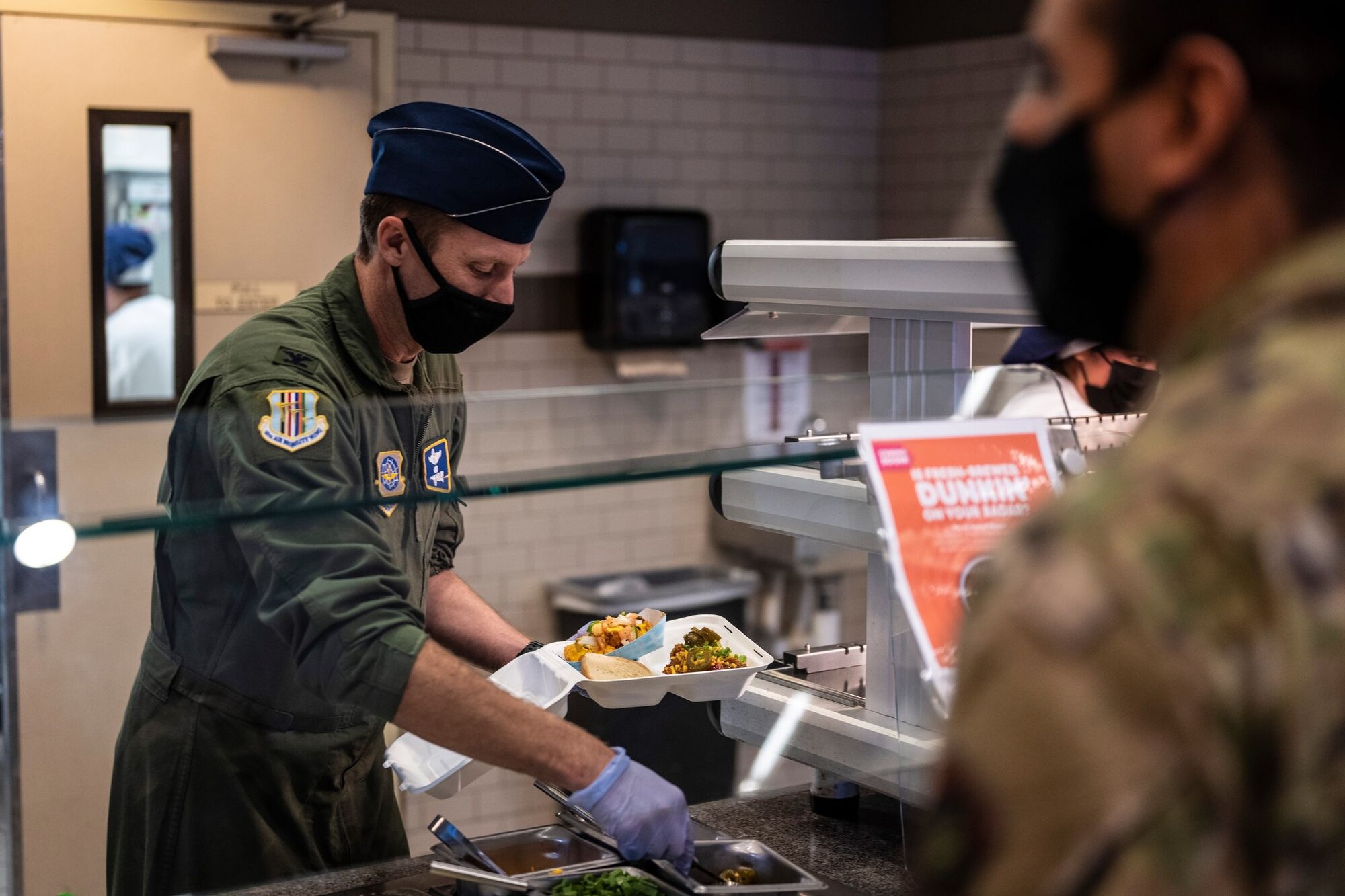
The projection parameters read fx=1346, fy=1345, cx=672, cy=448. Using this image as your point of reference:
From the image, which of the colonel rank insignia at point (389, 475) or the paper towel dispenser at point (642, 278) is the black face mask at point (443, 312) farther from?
the paper towel dispenser at point (642, 278)

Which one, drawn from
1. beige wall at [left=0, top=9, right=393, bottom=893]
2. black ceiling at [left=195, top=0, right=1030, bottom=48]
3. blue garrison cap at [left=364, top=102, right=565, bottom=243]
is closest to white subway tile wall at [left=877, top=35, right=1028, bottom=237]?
black ceiling at [left=195, top=0, right=1030, bottom=48]

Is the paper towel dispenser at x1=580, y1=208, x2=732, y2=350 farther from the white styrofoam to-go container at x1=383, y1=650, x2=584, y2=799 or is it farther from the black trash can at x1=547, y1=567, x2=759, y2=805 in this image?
the white styrofoam to-go container at x1=383, y1=650, x2=584, y2=799

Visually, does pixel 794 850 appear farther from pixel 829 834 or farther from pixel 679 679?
pixel 679 679

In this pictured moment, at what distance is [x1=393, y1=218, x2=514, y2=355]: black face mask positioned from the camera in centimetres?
207

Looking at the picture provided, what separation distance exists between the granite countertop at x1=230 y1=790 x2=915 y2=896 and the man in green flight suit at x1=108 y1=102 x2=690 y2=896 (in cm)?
6

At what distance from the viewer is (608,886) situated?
139cm

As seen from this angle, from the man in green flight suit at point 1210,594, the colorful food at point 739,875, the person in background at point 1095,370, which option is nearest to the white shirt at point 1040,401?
the colorful food at point 739,875

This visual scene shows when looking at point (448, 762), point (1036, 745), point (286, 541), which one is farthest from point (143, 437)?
point (1036, 745)

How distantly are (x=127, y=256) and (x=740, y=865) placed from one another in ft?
10.5

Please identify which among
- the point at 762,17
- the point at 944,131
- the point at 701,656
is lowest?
the point at 701,656

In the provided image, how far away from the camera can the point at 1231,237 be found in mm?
→ 634

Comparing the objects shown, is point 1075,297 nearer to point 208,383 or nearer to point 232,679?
point 232,679

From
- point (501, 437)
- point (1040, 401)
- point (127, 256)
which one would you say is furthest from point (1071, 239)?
point (127, 256)

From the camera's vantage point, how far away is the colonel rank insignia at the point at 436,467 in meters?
1.33
